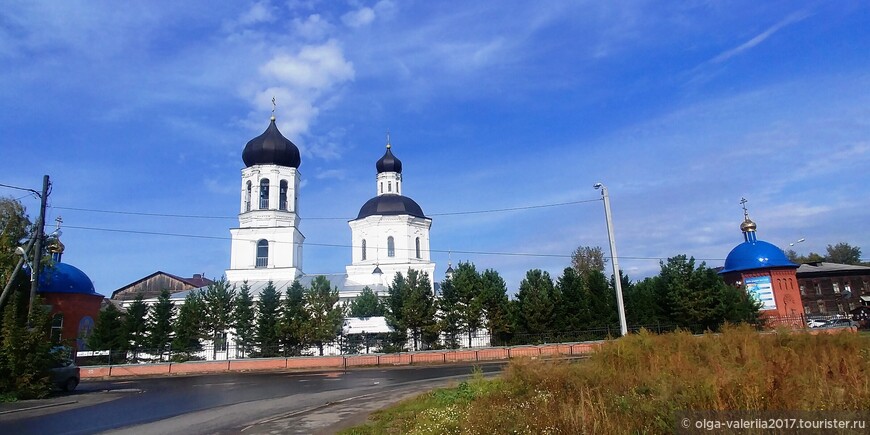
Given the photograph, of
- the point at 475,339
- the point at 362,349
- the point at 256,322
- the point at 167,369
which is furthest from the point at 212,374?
the point at 475,339

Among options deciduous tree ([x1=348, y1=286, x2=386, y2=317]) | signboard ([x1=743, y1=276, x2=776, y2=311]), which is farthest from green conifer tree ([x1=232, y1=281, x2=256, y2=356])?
signboard ([x1=743, y1=276, x2=776, y2=311])

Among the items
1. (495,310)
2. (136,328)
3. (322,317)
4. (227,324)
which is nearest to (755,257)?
(495,310)

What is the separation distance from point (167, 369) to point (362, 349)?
1129 cm

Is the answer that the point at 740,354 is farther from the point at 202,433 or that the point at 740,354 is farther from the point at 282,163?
the point at 282,163

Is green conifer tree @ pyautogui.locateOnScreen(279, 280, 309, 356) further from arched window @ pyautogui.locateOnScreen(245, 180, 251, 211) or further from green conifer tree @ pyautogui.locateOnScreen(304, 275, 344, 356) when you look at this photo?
arched window @ pyautogui.locateOnScreen(245, 180, 251, 211)

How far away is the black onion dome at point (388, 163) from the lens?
178ft

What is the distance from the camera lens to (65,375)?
18562 millimetres

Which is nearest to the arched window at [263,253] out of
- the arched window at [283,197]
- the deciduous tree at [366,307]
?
the arched window at [283,197]

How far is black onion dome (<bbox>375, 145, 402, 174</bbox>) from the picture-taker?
54188 millimetres

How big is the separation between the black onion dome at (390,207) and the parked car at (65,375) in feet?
107

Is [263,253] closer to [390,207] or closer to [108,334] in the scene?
[390,207]

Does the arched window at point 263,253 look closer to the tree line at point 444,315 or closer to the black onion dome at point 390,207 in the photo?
the black onion dome at point 390,207

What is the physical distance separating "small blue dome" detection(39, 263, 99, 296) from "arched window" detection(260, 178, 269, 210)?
583 inches

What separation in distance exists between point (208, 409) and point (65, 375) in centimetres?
935
